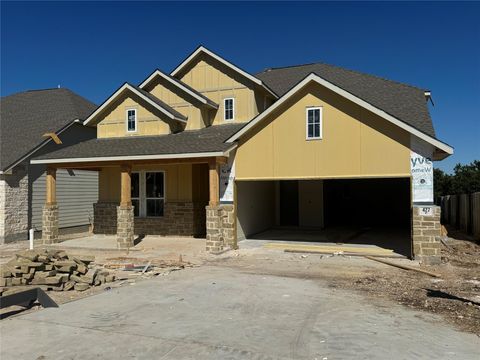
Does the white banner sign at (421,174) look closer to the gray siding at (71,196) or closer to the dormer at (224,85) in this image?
the dormer at (224,85)

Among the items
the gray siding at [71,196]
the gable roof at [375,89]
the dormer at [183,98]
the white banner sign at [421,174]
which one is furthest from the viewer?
the gray siding at [71,196]

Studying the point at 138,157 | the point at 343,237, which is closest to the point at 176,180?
the point at 138,157

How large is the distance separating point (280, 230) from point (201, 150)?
24.8 feet

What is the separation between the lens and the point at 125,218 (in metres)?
15.3

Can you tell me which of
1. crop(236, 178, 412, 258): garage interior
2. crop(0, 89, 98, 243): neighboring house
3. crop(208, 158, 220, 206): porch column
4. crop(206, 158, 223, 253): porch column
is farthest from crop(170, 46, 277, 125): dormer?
crop(0, 89, 98, 243): neighboring house

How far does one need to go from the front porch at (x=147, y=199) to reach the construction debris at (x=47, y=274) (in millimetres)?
5323

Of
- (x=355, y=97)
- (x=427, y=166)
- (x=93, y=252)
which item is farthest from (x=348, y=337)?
(x=93, y=252)

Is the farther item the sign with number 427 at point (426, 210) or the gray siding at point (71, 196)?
the gray siding at point (71, 196)

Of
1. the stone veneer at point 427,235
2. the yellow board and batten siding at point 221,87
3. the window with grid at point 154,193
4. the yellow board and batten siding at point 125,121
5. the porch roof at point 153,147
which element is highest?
the yellow board and batten siding at point 221,87

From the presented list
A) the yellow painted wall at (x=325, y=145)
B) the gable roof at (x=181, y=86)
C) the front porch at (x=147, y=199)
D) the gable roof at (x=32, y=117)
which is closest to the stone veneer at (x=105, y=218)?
the front porch at (x=147, y=199)

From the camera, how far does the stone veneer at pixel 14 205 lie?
17469 millimetres

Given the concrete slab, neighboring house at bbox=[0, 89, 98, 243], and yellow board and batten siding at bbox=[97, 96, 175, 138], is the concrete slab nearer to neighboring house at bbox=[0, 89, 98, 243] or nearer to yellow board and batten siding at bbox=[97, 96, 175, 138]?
yellow board and batten siding at bbox=[97, 96, 175, 138]

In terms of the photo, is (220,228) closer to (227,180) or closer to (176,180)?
(227,180)

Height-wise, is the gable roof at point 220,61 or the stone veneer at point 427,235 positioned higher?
the gable roof at point 220,61
